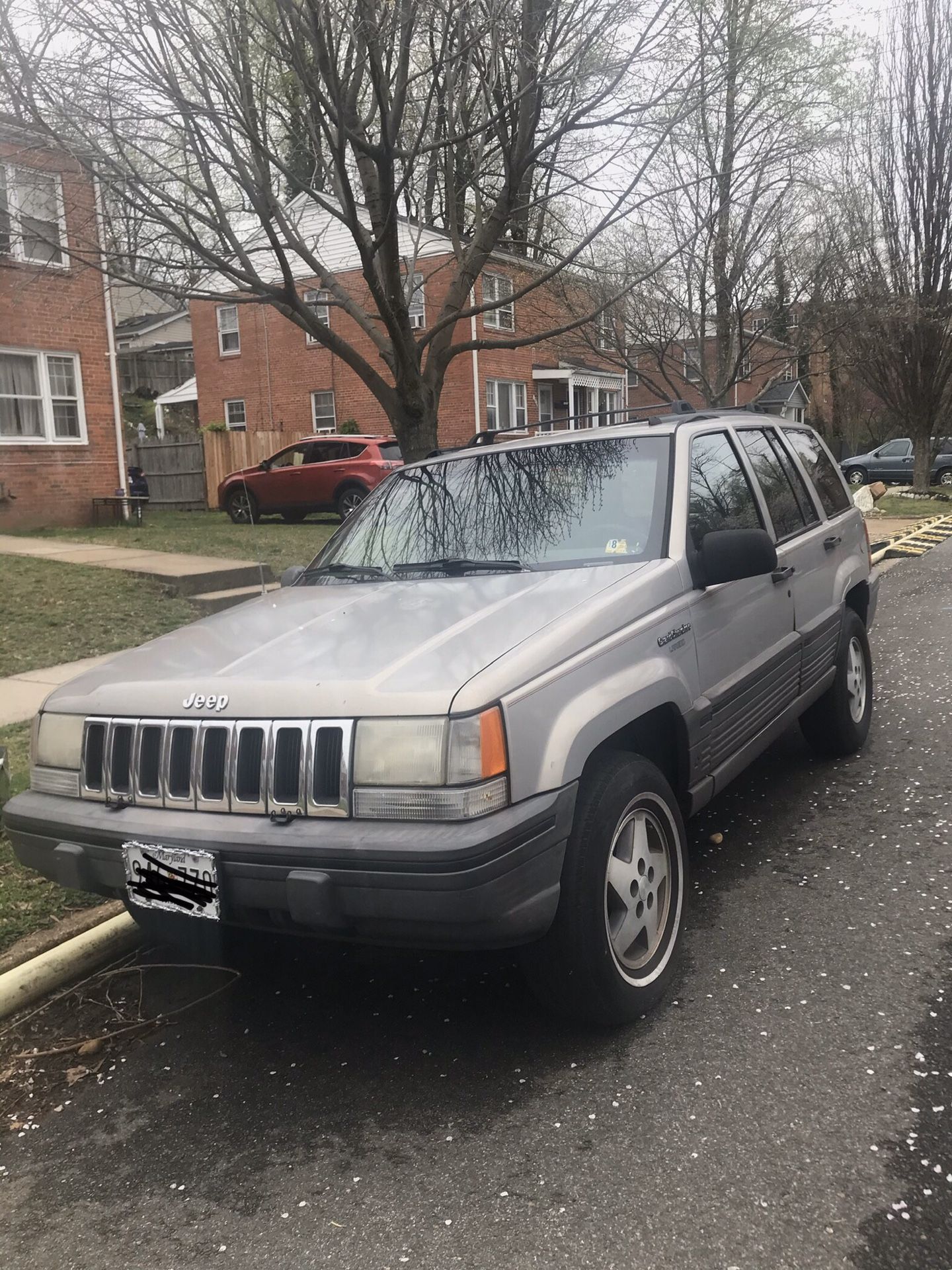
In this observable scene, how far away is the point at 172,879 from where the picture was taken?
9.68 ft

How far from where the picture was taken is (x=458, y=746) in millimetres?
2674

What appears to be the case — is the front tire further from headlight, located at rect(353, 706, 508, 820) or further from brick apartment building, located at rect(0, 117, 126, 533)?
brick apartment building, located at rect(0, 117, 126, 533)

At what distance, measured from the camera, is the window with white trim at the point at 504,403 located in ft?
96.5

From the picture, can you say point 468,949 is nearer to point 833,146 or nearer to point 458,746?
point 458,746

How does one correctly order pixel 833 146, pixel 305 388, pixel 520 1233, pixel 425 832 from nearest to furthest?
1. pixel 520 1233
2. pixel 425 832
3. pixel 833 146
4. pixel 305 388

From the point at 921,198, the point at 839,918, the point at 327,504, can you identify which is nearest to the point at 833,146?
the point at 839,918

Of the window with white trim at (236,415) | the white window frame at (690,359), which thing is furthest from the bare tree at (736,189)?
the window with white trim at (236,415)

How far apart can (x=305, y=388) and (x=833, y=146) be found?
22.2 meters

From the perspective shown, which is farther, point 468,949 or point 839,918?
point 839,918

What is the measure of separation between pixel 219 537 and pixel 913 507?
17.5 metres

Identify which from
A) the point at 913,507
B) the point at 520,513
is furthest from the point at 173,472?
the point at 520,513

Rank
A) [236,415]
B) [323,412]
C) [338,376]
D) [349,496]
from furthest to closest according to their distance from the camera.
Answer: [236,415] < [323,412] < [338,376] < [349,496]

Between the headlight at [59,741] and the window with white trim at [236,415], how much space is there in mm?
30006

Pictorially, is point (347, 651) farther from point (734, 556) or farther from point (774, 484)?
point (774, 484)
